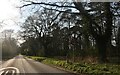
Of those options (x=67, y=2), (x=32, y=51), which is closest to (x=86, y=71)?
(x=67, y=2)

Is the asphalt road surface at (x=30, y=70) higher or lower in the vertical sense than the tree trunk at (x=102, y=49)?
lower

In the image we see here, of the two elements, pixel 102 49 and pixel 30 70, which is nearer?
pixel 30 70

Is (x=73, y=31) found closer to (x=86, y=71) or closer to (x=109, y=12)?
(x=109, y=12)

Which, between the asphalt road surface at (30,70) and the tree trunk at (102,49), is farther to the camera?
the tree trunk at (102,49)

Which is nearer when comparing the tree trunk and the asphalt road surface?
the asphalt road surface

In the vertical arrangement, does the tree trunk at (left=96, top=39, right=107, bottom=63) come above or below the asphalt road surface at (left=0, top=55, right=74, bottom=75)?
above

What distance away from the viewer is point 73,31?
187 feet

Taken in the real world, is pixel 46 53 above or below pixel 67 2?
below

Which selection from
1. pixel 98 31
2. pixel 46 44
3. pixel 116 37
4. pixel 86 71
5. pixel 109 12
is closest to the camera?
pixel 86 71

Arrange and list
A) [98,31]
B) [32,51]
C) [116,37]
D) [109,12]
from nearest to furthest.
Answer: [109,12] → [98,31] → [116,37] → [32,51]

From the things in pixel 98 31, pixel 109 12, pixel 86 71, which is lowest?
pixel 86 71

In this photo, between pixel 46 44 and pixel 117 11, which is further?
pixel 46 44

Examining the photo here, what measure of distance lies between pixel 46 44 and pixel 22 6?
131 feet

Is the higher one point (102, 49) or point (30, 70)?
point (102, 49)
